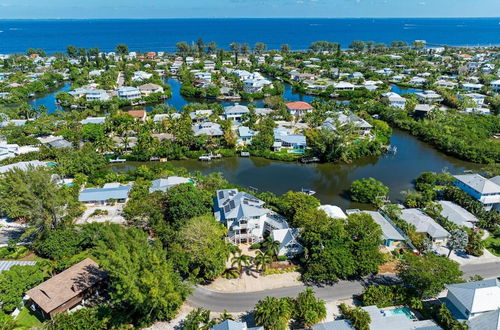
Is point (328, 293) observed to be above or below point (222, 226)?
below

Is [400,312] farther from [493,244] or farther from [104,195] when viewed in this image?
[104,195]

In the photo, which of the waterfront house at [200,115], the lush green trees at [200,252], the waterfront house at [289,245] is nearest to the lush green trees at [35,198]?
the lush green trees at [200,252]

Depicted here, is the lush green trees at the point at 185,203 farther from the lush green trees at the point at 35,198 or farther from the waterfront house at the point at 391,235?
the waterfront house at the point at 391,235

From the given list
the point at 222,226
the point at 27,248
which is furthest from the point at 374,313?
the point at 27,248

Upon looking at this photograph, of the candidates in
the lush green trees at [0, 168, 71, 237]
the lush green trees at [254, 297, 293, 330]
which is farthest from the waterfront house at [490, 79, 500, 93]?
the lush green trees at [0, 168, 71, 237]

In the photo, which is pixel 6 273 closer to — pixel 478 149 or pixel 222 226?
pixel 222 226

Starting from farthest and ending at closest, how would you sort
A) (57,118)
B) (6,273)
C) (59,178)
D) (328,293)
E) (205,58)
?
(205,58), (57,118), (59,178), (328,293), (6,273)
